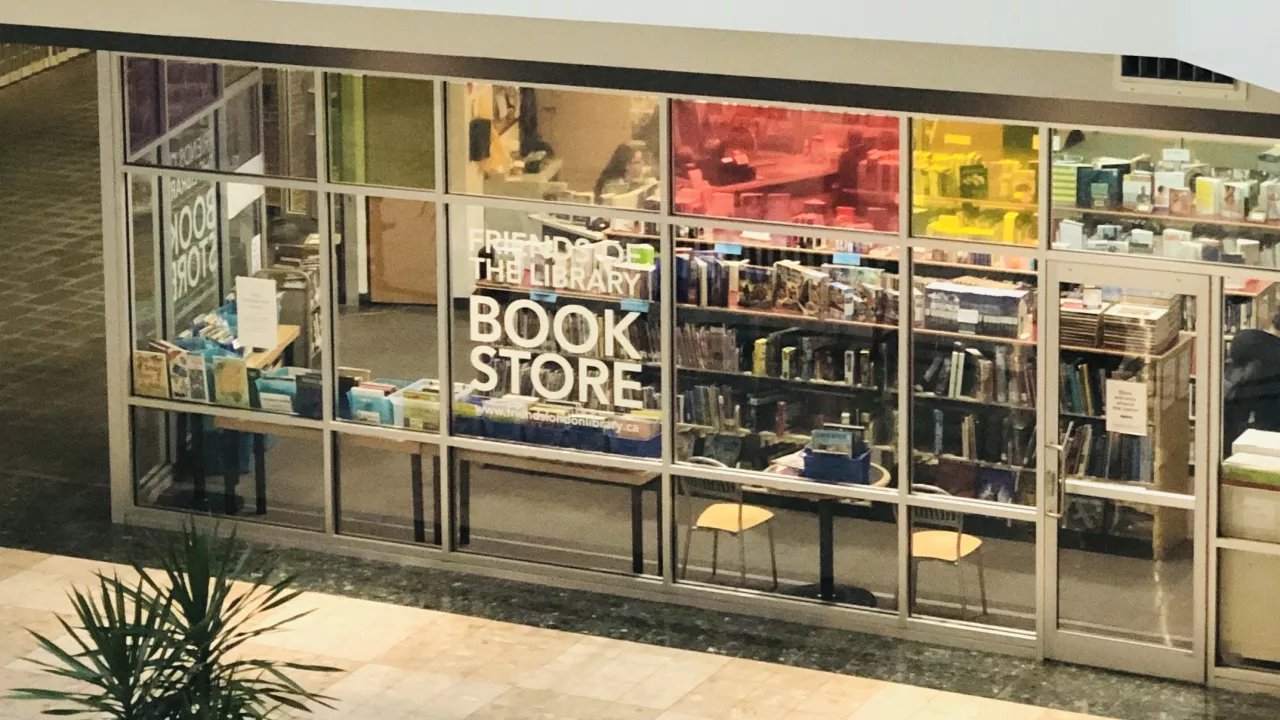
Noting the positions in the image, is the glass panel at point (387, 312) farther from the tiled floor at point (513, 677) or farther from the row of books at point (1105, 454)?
the row of books at point (1105, 454)

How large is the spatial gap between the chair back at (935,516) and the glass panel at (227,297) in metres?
3.48

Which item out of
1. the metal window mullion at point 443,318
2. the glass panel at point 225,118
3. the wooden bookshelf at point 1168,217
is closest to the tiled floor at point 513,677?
the metal window mullion at point 443,318

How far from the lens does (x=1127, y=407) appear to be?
32.1ft

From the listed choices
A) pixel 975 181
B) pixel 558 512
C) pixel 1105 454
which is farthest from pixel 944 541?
pixel 558 512

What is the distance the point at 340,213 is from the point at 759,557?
9.74ft

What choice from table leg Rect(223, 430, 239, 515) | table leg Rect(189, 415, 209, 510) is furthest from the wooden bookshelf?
table leg Rect(189, 415, 209, 510)

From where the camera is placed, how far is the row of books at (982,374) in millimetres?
10039

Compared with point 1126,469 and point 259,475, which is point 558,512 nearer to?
point 259,475

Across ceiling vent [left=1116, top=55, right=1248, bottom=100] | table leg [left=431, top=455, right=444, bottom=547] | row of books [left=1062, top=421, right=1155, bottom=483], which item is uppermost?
ceiling vent [left=1116, top=55, right=1248, bottom=100]

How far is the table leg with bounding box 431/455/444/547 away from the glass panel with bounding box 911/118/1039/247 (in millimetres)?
3076

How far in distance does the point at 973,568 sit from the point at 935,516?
1.06 ft

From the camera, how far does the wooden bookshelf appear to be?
938 cm

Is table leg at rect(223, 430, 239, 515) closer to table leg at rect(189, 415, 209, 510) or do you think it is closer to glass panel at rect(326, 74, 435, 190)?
table leg at rect(189, 415, 209, 510)

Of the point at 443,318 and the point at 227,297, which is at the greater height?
the point at 227,297
